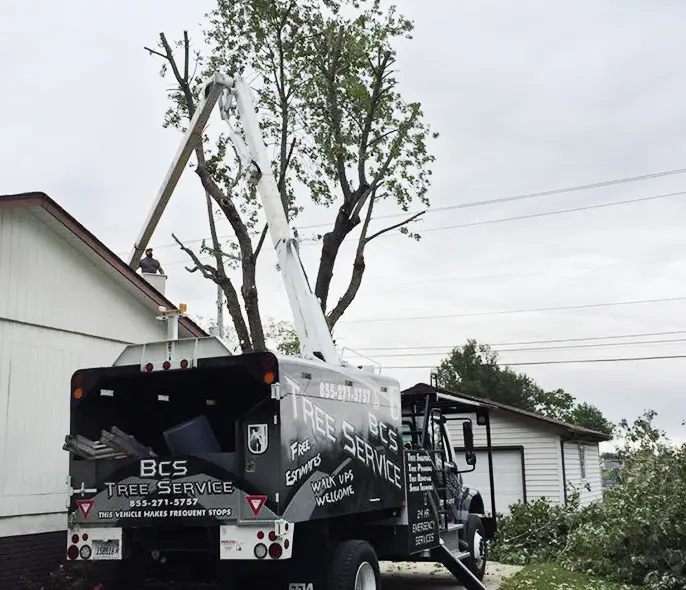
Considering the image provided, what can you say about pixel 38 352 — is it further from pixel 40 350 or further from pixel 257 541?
pixel 257 541

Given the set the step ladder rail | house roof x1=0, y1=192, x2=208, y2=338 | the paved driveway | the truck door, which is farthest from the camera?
the paved driveway

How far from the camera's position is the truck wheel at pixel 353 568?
7.96 metres

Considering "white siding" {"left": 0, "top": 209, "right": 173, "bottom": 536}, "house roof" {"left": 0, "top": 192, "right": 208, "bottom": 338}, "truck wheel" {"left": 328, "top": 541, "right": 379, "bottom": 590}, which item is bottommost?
"truck wheel" {"left": 328, "top": 541, "right": 379, "bottom": 590}

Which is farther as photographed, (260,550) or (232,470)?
(232,470)

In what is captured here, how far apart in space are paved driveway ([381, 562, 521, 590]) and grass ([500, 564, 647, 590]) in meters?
0.28

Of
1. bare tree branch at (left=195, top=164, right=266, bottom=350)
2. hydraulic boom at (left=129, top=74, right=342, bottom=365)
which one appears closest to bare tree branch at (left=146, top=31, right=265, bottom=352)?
bare tree branch at (left=195, top=164, right=266, bottom=350)

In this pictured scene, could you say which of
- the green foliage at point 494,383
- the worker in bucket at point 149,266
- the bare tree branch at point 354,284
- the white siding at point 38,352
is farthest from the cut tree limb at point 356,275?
the green foliage at point 494,383

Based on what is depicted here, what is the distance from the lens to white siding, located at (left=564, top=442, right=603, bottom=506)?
2704 cm

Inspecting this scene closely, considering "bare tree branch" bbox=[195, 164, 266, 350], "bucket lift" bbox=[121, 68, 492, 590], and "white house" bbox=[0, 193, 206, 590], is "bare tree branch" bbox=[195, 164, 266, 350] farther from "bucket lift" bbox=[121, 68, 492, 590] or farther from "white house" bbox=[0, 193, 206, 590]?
"white house" bbox=[0, 193, 206, 590]

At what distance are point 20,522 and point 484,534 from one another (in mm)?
6954

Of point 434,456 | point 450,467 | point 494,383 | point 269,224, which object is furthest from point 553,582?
point 494,383

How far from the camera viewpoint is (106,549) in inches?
308

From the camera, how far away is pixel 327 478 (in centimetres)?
779

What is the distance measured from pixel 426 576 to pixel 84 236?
307 inches
